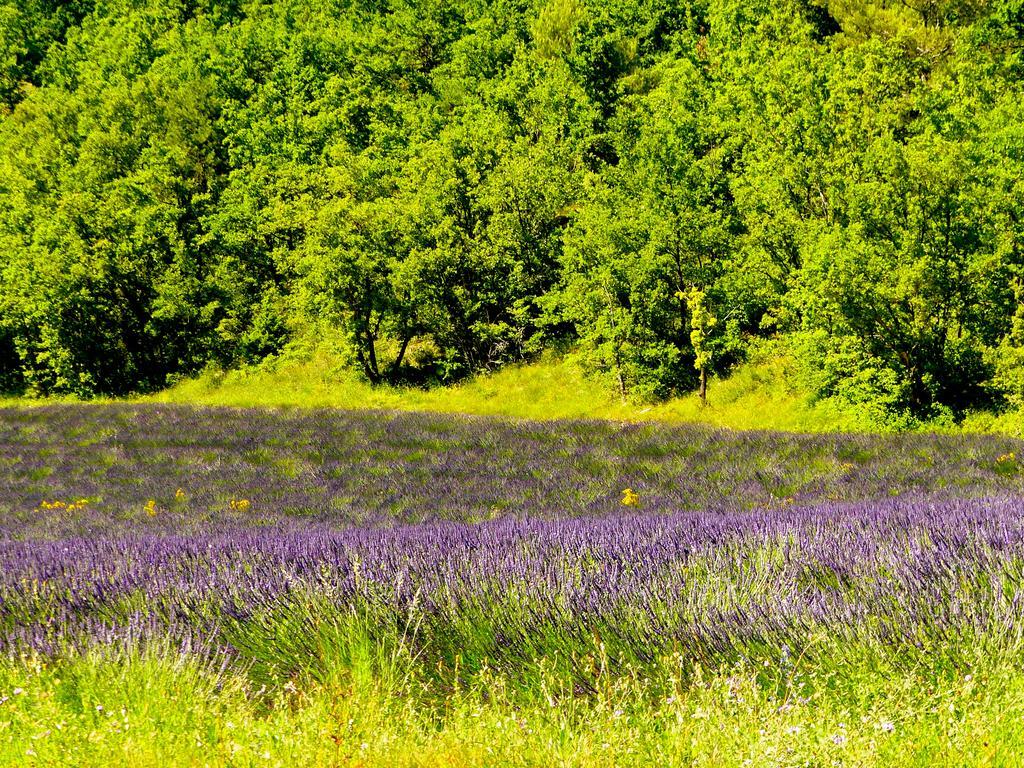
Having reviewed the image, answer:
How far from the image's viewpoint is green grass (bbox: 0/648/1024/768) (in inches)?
81.1

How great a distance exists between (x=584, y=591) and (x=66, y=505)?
38.5ft

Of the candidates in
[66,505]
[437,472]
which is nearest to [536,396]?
[437,472]

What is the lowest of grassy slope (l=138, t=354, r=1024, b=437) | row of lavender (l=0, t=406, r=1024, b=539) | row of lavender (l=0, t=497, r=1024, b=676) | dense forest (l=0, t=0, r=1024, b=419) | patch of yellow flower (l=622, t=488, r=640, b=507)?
grassy slope (l=138, t=354, r=1024, b=437)

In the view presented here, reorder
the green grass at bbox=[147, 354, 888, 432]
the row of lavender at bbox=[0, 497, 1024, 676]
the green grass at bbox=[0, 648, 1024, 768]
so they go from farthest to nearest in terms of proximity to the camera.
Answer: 1. the green grass at bbox=[147, 354, 888, 432]
2. the row of lavender at bbox=[0, 497, 1024, 676]
3. the green grass at bbox=[0, 648, 1024, 768]

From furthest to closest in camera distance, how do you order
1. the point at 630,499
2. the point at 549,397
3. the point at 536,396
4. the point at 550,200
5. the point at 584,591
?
the point at 550,200
the point at 536,396
the point at 549,397
the point at 630,499
the point at 584,591

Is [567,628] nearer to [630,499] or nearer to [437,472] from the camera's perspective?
[630,499]

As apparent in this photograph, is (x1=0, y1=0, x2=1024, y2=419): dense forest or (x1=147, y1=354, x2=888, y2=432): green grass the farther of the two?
(x1=147, y1=354, x2=888, y2=432): green grass

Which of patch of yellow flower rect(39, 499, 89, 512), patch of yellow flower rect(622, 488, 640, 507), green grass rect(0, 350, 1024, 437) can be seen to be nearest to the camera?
patch of yellow flower rect(622, 488, 640, 507)

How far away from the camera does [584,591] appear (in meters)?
3.45

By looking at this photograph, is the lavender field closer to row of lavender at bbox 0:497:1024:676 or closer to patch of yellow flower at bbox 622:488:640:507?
row of lavender at bbox 0:497:1024:676

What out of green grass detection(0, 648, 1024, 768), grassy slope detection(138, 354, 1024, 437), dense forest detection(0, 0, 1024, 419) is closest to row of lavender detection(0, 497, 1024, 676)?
green grass detection(0, 648, 1024, 768)

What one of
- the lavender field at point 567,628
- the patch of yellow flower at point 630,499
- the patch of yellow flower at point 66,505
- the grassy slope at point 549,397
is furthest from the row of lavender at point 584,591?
the grassy slope at point 549,397

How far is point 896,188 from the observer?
19.3 metres

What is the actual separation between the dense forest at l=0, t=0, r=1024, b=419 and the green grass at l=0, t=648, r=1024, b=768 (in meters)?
18.2
